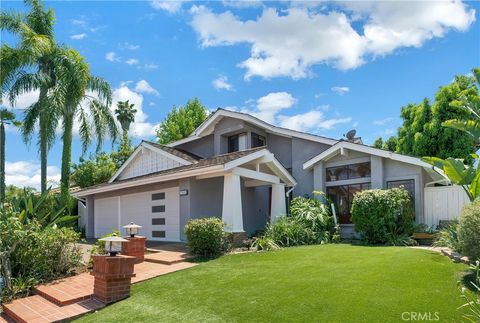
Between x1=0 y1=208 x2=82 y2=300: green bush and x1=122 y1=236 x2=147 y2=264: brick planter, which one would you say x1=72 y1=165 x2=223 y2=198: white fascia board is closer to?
x1=122 y1=236 x2=147 y2=264: brick planter

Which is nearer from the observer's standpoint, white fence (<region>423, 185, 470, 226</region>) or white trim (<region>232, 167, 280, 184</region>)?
white trim (<region>232, 167, 280, 184</region>)

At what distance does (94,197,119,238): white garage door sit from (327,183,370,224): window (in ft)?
35.8

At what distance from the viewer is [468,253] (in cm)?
721

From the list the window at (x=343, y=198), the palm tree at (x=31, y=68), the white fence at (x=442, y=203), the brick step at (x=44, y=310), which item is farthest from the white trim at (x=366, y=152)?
the palm tree at (x=31, y=68)

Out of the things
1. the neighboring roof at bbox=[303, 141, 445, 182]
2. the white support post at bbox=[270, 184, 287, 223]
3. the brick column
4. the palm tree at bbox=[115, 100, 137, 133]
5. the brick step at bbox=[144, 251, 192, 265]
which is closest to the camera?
the brick column

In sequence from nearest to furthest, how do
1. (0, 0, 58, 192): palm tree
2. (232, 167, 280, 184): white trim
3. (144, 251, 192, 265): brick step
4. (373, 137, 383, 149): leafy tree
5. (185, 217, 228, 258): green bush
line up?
(144, 251, 192, 265): brick step < (185, 217, 228, 258): green bush < (232, 167, 280, 184): white trim < (0, 0, 58, 192): palm tree < (373, 137, 383, 149): leafy tree

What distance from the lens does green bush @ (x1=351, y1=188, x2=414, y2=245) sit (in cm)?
1372

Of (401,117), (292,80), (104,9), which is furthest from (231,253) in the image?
(401,117)

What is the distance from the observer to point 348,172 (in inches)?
677

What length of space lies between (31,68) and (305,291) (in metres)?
20.0

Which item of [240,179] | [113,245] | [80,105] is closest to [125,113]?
[80,105]

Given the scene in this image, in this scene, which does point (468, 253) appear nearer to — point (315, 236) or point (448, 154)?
point (315, 236)

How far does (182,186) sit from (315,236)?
18.5 feet

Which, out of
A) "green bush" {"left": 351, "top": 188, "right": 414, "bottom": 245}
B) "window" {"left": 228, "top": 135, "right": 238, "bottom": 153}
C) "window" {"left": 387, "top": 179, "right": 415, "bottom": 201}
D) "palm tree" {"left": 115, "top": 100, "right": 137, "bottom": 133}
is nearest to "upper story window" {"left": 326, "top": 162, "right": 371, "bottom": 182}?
"window" {"left": 387, "top": 179, "right": 415, "bottom": 201}
